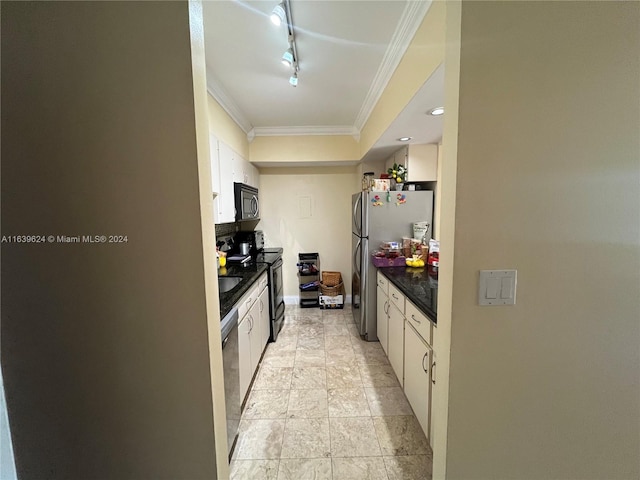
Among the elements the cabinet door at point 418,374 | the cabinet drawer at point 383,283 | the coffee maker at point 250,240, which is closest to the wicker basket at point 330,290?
the coffee maker at point 250,240

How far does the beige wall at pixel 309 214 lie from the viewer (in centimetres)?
396

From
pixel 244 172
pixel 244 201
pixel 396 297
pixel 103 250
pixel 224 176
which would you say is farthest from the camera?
pixel 244 172

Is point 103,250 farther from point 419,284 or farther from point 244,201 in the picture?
point 244,201

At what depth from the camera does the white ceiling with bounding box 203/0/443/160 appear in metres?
1.40

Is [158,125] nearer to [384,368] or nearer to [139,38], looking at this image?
[139,38]

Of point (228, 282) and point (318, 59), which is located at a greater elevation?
→ point (318, 59)

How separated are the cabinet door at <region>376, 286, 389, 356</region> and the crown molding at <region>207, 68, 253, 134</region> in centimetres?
248

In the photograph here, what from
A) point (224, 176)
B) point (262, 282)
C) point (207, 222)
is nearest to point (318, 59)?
point (224, 176)

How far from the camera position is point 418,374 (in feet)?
5.18

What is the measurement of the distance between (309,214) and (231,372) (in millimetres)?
2859

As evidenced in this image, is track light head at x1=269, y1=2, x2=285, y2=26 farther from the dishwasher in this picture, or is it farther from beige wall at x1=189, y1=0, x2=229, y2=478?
the dishwasher

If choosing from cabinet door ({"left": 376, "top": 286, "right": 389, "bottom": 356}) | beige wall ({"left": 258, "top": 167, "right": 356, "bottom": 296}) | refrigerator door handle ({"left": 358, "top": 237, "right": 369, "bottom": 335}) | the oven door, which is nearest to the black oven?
the oven door

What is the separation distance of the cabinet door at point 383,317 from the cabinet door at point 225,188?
177 centimetres

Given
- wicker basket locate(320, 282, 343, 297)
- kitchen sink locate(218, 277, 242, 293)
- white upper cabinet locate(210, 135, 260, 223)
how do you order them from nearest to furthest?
1. kitchen sink locate(218, 277, 242, 293)
2. white upper cabinet locate(210, 135, 260, 223)
3. wicker basket locate(320, 282, 343, 297)
